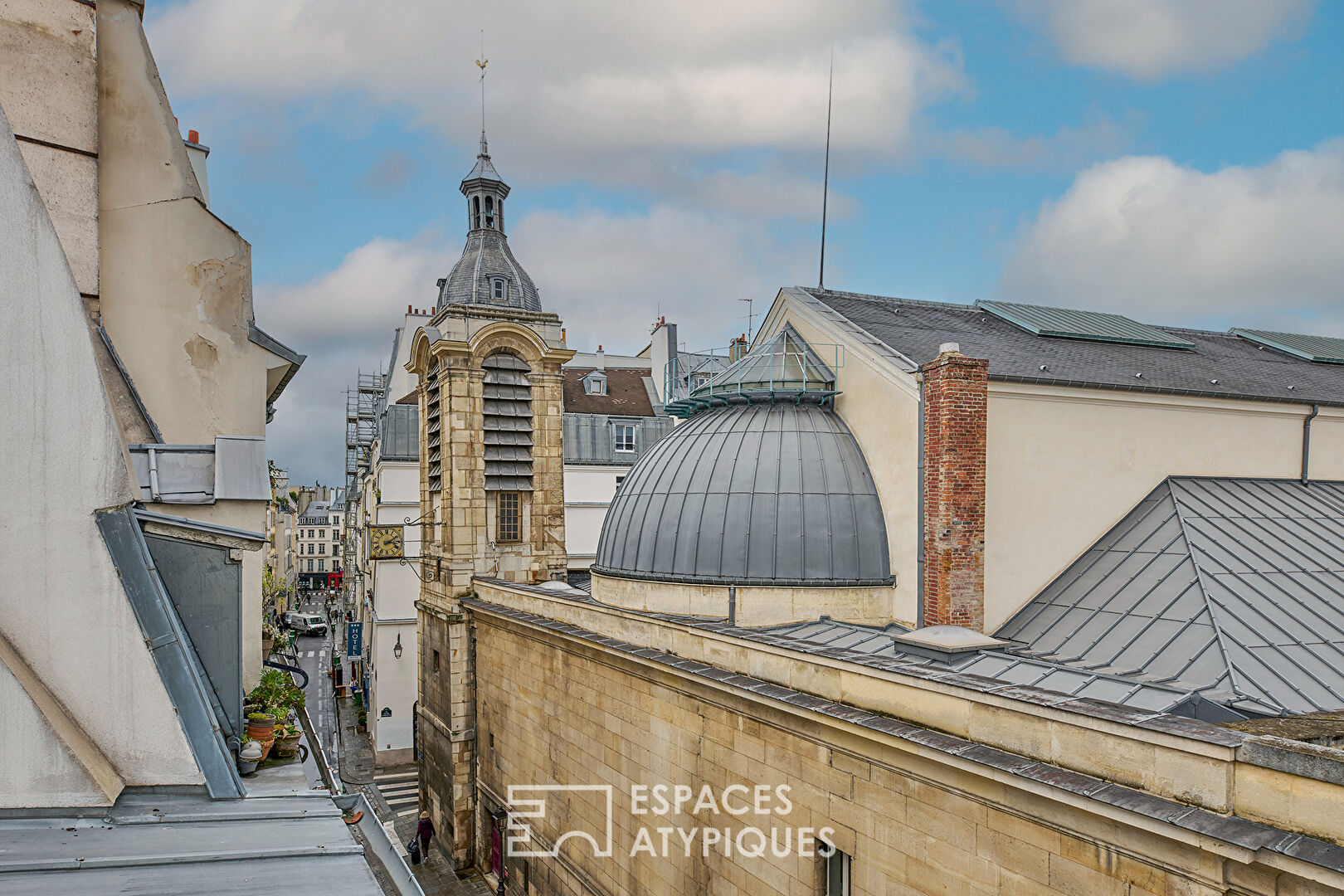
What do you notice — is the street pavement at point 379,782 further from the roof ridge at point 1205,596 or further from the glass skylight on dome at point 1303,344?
the glass skylight on dome at point 1303,344

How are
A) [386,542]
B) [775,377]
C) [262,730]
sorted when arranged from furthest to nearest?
[386,542] → [775,377] → [262,730]

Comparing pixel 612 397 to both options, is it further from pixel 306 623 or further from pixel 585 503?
pixel 306 623

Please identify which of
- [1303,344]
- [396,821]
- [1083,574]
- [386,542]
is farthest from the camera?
[386,542]

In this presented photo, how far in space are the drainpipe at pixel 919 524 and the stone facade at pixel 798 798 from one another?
4183mm

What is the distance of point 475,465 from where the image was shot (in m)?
25.7

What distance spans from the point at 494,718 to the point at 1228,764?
757 inches

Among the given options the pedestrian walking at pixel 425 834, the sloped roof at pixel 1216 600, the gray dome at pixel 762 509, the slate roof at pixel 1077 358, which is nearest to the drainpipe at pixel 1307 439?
the slate roof at pixel 1077 358

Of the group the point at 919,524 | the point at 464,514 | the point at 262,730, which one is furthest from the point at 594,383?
the point at 262,730

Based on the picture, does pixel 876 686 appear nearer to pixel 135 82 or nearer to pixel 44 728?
pixel 44 728

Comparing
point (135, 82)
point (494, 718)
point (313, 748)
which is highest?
point (135, 82)

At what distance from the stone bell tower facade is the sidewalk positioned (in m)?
0.80

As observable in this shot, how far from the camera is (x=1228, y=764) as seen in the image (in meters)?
6.89

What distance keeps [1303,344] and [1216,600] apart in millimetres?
15536

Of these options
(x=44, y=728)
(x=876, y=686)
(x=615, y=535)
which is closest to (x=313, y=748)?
(x=44, y=728)
